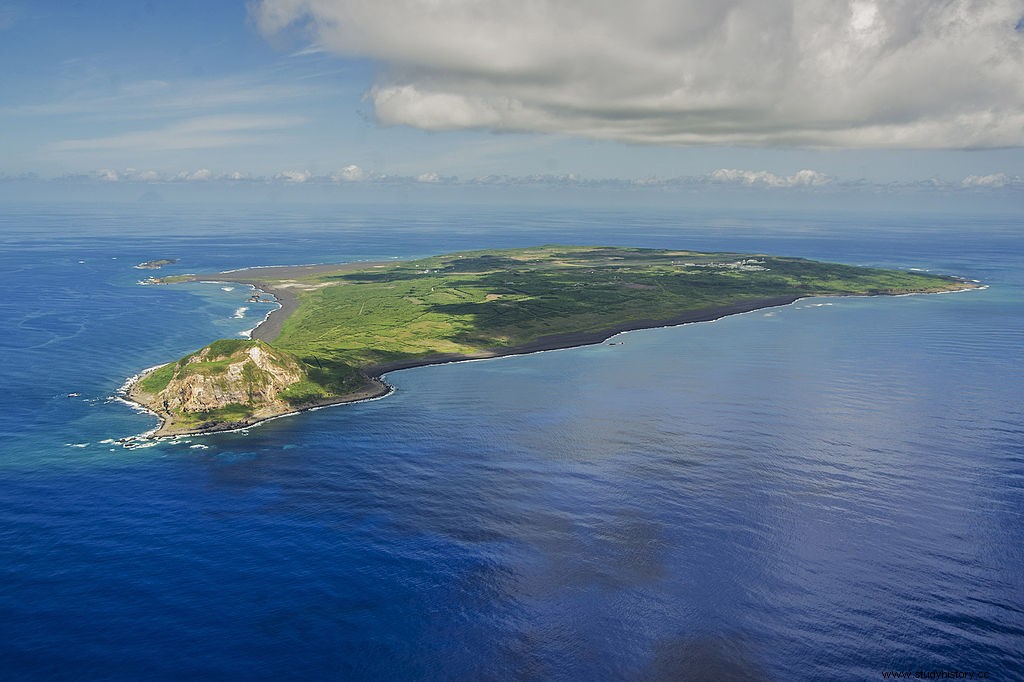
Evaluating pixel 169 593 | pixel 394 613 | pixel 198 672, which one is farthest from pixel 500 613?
pixel 169 593

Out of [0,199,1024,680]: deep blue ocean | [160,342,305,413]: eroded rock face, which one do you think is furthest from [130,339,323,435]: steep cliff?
[0,199,1024,680]: deep blue ocean

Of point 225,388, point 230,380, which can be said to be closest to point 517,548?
point 225,388

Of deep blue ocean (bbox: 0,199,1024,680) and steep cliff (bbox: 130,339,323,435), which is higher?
steep cliff (bbox: 130,339,323,435)

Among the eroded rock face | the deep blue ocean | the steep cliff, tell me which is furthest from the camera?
the eroded rock face

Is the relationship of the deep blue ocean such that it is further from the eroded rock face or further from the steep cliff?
the eroded rock face

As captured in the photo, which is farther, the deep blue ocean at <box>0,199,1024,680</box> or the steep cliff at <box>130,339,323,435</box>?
the steep cliff at <box>130,339,323,435</box>

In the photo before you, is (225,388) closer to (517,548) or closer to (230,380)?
(230,380)

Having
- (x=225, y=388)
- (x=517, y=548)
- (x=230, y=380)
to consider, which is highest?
(x=230, y=380)

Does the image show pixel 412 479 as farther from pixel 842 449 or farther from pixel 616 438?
pixel 842 449
